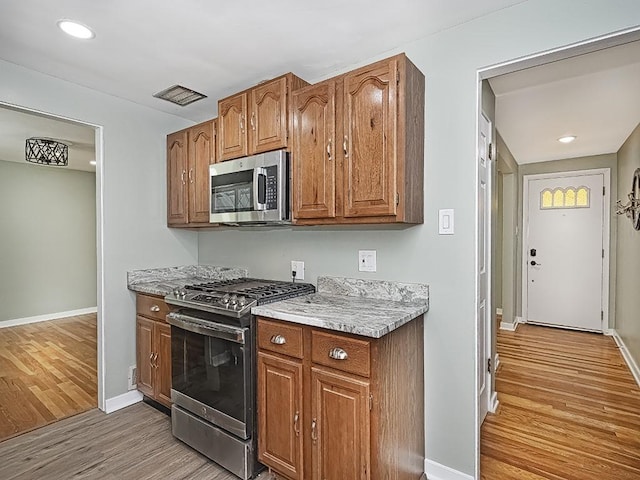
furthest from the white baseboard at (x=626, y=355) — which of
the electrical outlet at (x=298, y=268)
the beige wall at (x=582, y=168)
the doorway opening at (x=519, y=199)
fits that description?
the electrical outlet at (x=298, y=268)

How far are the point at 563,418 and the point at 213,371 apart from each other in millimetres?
2524

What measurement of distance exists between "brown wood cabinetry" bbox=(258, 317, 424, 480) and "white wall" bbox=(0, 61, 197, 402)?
1.54 m

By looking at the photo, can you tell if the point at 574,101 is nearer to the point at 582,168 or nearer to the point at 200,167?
the point at 582,168

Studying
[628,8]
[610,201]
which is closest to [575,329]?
[610,201]

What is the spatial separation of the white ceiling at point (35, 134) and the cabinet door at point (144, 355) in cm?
172

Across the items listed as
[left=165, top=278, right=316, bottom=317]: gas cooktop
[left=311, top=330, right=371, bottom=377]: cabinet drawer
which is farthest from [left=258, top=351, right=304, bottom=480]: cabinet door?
[left=165, top=278, right=316, bottom=317]: gas cooktop

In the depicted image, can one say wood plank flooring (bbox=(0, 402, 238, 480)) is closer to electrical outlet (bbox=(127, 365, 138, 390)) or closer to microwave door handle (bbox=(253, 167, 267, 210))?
electrical outlet (bbox=(127, 365, 138, 390))

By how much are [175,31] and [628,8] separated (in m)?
2.11

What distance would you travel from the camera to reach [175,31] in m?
1.89

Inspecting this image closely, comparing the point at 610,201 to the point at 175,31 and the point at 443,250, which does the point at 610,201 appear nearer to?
the point at 443,250

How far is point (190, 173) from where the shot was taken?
114 inches

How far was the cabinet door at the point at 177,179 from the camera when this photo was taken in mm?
2949

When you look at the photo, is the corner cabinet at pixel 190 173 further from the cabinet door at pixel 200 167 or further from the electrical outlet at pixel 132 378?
the electrical outlet at pixel 132 378

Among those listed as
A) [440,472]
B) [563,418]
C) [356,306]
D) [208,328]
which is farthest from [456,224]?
[563,418]
